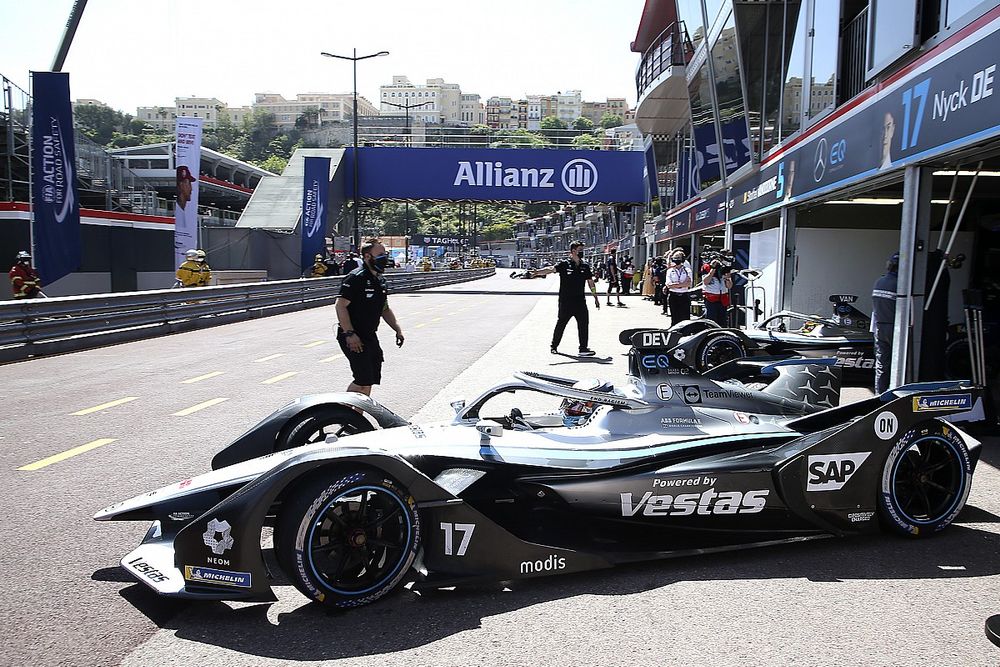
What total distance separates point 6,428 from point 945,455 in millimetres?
7568

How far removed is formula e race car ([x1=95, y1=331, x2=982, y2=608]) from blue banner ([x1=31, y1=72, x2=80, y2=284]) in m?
13.6

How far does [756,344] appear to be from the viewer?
9.98 meters

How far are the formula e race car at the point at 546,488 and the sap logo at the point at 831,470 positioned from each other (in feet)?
0.03

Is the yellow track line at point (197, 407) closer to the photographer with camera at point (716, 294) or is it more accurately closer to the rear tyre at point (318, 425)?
the rear tyre at point (318, 425)

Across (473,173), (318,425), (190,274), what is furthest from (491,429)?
(473,173)

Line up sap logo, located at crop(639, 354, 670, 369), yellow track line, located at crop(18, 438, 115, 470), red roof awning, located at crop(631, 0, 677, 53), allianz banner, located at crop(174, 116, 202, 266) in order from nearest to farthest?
sap logo, located at crop(639, 354, 670, 369), yellow track line, located at crop(18, 438, 115, 470), allianz banner, located at crop(174, 116, 202, 266), red roof awning, located at crop(631, 0, 677, 53)

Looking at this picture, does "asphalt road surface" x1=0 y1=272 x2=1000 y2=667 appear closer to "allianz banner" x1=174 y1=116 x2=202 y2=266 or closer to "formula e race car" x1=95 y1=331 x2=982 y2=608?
"formula e race car" x1=95 y1=331 x2=982 y2=608

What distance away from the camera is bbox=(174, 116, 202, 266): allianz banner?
23.3 meters

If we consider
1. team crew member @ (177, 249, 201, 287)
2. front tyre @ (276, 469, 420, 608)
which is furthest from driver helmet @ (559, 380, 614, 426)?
team crew member @ (177, 249, 201, 287)

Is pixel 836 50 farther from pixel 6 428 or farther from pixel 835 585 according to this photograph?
pixel 6 428

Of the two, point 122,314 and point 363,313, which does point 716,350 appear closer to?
point 363,313

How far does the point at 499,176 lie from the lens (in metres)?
36.5

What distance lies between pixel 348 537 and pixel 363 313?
11.9 feet

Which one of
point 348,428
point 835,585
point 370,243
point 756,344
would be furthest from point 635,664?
point 756,344
